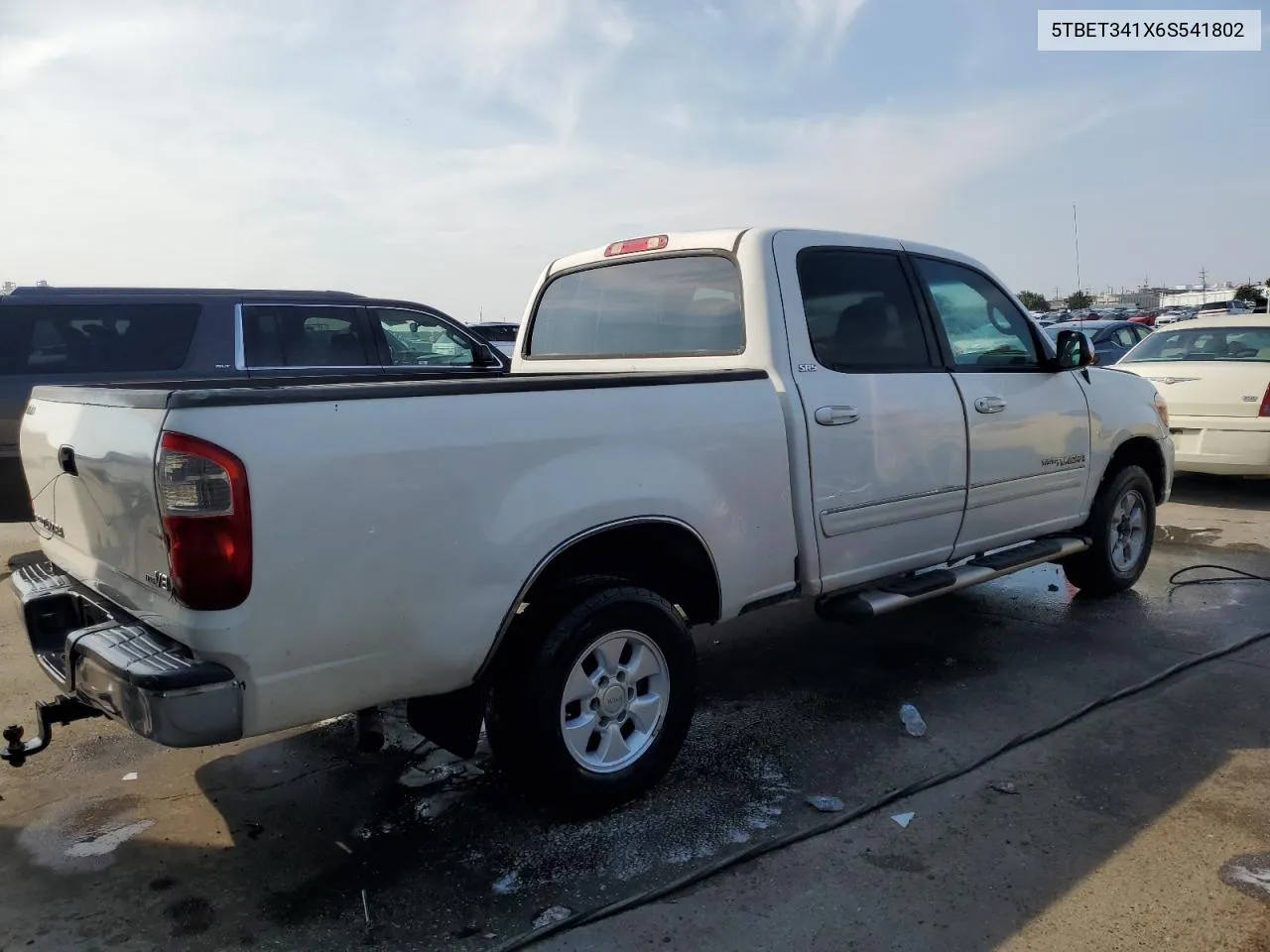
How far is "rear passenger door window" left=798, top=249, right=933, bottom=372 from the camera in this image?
4.02 metres

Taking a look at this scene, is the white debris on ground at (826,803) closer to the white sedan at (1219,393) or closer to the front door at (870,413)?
the front door at (870,413)

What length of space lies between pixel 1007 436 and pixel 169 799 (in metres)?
3.87

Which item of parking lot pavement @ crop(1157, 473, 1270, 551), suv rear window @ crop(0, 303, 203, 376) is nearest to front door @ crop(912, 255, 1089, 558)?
parking lot pavement @ crop(1157, 473, 1270, 551)

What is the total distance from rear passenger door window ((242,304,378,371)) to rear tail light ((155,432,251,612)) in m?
5.29

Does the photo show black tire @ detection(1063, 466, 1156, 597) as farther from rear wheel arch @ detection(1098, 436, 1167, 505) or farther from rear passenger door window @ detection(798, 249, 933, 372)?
rear passenger door window @ detection(798, 249, 933, 372)

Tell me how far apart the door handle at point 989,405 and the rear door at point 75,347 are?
5127 millimetres

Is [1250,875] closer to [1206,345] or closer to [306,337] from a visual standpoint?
[306,337]

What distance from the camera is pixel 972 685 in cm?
451

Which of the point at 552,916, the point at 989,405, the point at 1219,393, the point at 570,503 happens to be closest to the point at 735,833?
the point at 552,916

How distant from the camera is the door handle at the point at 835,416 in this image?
3.78m

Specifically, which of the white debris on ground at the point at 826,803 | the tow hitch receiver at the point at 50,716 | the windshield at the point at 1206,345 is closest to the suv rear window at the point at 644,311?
the white debris on ground at the point at 826,803

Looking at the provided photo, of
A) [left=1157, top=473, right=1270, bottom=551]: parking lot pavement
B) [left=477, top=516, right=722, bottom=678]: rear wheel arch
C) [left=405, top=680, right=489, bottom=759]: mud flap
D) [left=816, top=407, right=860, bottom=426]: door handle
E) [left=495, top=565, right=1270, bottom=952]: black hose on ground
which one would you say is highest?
[left=816, top=407, right=860, bottom=426]: door handle

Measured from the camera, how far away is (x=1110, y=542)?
568 cm

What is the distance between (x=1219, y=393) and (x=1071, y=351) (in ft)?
14.9
